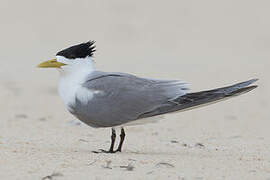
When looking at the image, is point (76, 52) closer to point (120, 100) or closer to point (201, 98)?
point (120, 100)

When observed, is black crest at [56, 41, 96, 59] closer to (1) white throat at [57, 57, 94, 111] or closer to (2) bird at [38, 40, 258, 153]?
(1) white throat at [57, 57, 94, 111]

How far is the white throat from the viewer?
633cm

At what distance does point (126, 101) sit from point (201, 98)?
2.17 ft

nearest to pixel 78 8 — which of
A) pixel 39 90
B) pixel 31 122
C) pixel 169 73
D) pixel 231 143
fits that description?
pixel 169 73

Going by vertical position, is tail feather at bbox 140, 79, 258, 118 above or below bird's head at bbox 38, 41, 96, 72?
below

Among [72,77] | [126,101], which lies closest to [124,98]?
[126,101]

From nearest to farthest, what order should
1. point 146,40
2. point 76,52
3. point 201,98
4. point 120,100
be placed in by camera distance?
point 201,98
point 120,100
point 76,52
point 146,40

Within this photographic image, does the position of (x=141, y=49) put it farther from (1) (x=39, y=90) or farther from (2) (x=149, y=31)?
(1) (x=39, y=90)

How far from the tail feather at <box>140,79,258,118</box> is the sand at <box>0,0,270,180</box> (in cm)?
39

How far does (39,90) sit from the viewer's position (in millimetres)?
11992

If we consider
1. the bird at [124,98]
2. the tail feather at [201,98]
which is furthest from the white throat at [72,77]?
the tail feather at [201,98]

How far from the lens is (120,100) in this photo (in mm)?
6309

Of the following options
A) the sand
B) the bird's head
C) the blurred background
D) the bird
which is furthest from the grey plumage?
the blurred background

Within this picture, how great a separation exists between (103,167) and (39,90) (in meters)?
6.82
